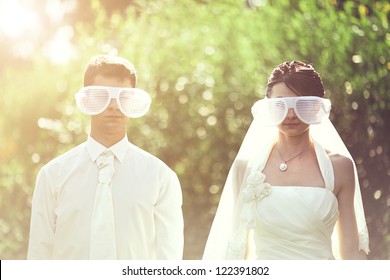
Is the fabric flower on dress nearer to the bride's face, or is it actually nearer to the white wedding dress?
the white wedding dress

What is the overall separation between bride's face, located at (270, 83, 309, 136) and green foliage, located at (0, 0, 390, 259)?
0.67 metres

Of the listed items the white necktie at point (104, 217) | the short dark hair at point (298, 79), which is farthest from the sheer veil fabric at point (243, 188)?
the white necktie at point (104, 217)

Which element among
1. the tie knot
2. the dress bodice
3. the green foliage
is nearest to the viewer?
the dress bodice

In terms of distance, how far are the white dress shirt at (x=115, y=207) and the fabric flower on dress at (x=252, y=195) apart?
0.95 ft

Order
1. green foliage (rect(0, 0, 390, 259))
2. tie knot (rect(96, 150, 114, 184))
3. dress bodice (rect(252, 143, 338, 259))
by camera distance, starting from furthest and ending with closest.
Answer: green foliage (rect(0, 0, 390, 259)) → tie knot (rect(96, 150, 114, 184)) → dress bodice (rect(252, 143, 338, 259))

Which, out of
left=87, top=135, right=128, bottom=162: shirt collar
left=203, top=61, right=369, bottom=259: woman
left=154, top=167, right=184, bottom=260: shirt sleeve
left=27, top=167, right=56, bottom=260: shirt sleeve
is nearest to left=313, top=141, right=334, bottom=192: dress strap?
left=203, top=61, right=369, bottom=259: woman

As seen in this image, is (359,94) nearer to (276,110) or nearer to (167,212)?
(276,110)

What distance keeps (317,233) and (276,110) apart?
0.50 m

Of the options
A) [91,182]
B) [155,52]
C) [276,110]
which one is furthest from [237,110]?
[91,182]

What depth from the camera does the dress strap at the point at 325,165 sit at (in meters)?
2.96

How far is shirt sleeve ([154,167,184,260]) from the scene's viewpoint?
305 centimetres

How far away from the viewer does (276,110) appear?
303 cm

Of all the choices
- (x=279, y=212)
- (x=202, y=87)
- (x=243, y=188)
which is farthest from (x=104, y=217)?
(x=202, y=87)

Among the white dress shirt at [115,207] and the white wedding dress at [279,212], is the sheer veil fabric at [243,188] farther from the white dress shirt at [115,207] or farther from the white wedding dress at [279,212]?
the white dress shirt at [115,207]
